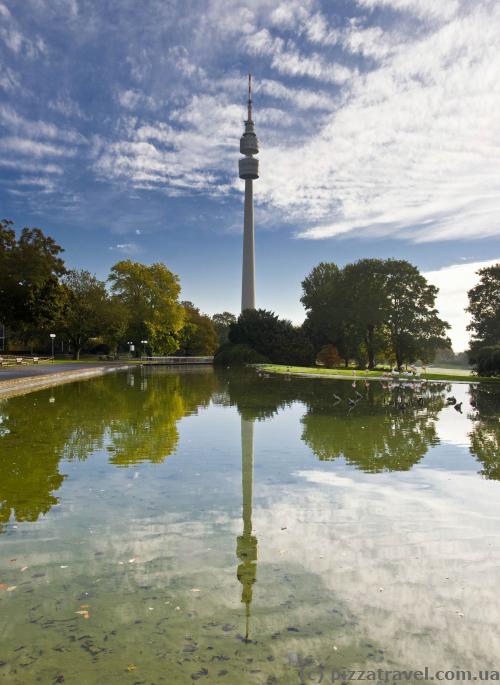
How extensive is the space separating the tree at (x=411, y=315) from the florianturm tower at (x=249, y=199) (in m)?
47.6

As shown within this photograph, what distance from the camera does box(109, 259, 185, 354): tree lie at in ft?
252

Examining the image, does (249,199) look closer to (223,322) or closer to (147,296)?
(223,322)

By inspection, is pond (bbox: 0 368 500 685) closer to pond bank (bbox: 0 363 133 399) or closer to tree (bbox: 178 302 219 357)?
pond bank (bbox: 0 363 133 399)

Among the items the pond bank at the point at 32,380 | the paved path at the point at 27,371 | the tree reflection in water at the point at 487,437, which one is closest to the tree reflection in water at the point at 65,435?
the pond bank at the point at 32,380

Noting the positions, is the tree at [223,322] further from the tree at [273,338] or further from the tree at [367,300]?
the tree at [367,300]

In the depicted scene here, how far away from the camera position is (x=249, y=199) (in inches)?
4353

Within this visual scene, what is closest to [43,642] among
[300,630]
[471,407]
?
[300,630]

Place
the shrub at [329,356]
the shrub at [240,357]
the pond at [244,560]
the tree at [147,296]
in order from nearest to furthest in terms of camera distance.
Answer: the pond at [244,560] → the shrub at [240,357] → the shrub at [329,356] → the tree at [147,296]

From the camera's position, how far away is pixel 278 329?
227 feet

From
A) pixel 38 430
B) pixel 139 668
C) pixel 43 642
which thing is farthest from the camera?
pixel 38 430

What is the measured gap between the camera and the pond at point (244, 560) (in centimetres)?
400

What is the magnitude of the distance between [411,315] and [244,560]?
181 feet

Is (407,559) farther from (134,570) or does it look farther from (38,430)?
(38,430)

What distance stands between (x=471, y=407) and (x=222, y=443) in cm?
1374
